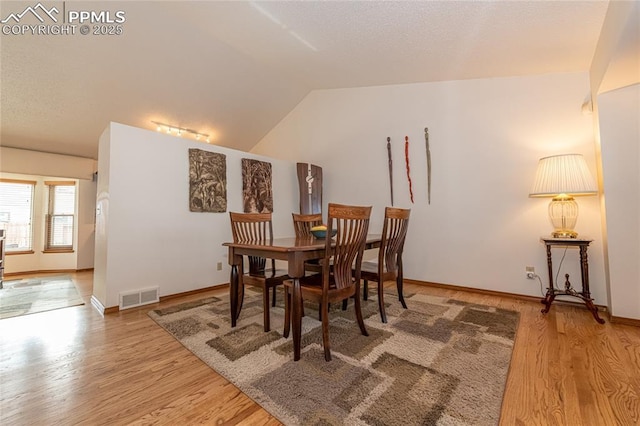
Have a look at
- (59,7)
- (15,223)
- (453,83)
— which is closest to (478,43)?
(453,83)

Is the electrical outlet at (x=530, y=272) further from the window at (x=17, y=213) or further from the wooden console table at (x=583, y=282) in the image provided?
the window at (x=17, y=213)

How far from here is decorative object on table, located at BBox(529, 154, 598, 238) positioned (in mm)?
2398

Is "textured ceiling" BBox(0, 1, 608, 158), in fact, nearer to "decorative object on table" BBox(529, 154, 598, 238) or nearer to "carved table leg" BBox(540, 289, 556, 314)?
"decorative object on table" BBox(529, 154, 598, 238)

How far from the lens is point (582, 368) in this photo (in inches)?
62.5

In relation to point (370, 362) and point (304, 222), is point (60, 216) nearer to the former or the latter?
point (304, 222)

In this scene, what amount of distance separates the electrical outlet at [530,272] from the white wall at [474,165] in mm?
45

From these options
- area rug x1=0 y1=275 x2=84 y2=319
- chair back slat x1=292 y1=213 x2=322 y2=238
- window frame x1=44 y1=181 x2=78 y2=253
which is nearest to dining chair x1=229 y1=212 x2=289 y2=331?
chair back slat x1=292 y1=213 x2=322 y2=238

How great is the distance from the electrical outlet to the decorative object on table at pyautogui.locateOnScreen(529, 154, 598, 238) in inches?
20.0

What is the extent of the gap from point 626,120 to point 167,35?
15.0ft

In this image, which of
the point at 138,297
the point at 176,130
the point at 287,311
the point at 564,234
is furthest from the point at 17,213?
the point at 564,234

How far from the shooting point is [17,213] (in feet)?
16.4

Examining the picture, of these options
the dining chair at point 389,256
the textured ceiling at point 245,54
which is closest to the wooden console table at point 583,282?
the dining chair at point 389,256

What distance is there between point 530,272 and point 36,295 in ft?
19.9

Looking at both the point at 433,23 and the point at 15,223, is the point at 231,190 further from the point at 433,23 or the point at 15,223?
the point at 15,223
